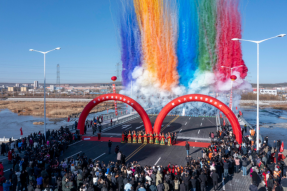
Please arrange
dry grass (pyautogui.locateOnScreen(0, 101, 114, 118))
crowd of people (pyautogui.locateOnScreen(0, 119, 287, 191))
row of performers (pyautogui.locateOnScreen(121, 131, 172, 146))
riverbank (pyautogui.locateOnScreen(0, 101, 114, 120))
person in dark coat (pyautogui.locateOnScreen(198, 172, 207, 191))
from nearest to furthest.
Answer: crowd of people (pyautogui.locateOnScreen(0, 119, 287, 191)) < person in dark coat (pyautogui.locateOnScreen(198, 172, 207, 191)) < row of performers (pyautogui.locateOnScreen(121, 131, 172, 146)) < riverbank (pyautogui.locateOnScreen(0, 101, 114, 120)) < dry grass (pyautogui.locateOnScreen(0, 101, 114, 118))

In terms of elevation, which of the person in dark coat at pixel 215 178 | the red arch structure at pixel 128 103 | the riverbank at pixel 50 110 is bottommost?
the riverbank at pixel 50 110

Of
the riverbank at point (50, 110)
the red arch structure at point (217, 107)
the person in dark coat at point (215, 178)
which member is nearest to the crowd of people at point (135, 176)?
the person in dark coat at point (215, 178)

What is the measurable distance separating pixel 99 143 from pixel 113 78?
12290 millimetres

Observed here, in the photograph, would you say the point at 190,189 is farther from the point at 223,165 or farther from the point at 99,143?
→ the point at 99,143

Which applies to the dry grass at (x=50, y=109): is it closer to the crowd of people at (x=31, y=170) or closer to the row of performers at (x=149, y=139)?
the row of performers at (x=149, y=139)

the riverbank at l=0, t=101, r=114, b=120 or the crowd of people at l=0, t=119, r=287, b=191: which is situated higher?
the crowd of people at l=0, t=119, r=287, b=191

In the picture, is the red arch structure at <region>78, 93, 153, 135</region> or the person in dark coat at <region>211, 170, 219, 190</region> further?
the red arch structure at <region>78, 93, 153, 135</region>

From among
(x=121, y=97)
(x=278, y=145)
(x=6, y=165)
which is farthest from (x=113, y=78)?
(x=278, y=145)

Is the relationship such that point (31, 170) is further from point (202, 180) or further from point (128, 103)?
point (128, 103)

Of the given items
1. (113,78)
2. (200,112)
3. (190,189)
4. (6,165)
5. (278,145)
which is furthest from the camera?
(200,112)

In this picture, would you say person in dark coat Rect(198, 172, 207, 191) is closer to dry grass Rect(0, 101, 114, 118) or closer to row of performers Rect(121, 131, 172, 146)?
row of performers Rect(121, 131, 172, 146)

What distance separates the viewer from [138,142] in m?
23.7

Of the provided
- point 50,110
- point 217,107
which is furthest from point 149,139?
point 50,110

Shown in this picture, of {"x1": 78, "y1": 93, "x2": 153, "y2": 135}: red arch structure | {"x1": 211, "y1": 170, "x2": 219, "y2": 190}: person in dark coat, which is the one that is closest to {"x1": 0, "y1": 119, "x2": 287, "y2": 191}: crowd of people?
{"x1": 211, "y1": 170, "x2": 219, "y2": 190}: person in dark coat
